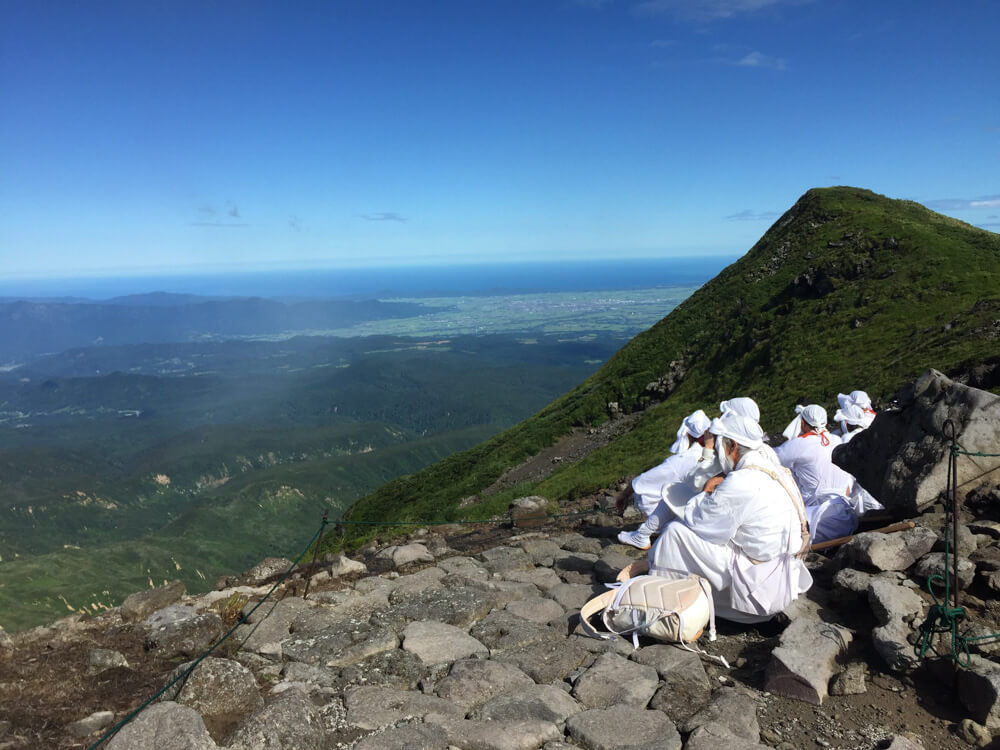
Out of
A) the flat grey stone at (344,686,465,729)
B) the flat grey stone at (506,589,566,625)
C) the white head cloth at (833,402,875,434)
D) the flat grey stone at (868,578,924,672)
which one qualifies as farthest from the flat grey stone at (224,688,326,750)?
the white head cloth at (833,402,875,434)

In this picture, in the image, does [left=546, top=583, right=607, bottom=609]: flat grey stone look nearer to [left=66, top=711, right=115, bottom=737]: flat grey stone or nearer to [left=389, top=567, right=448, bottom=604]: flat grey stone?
[left=389, top=567, right=448, bottom=604]: flat grey stone

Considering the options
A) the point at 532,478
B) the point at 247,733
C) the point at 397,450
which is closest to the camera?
the point at 247,733

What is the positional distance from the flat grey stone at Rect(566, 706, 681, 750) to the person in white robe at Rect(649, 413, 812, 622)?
1.97 metres

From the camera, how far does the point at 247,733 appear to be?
16.8 feet

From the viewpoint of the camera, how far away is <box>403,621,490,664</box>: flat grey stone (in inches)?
275

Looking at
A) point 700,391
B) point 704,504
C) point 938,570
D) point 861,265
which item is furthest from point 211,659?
point 861,265

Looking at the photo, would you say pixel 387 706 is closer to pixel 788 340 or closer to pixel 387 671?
pixel 387 671

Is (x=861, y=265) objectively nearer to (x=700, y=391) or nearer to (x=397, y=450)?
(x=700, y=391)

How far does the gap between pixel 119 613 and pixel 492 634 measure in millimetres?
5242

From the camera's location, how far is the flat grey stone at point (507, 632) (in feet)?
23.9

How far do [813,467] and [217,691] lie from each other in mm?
8953

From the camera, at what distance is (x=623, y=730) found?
535 centimetres

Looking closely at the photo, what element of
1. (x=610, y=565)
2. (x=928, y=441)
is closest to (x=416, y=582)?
(x=610, y=565)

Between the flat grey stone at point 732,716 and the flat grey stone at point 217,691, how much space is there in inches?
152
